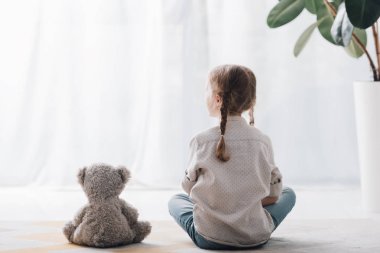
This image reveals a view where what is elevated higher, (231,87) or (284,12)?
(284,12)

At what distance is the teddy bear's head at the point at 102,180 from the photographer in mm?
2486

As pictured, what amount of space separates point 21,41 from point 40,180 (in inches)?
26.1

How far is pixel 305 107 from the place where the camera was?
14.0 ft

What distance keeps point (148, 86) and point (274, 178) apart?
1838 millimetres

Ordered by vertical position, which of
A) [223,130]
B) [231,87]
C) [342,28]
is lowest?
[223,130]

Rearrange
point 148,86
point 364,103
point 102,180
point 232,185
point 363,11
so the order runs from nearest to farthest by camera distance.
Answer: point 232,185
point 102,180
point 363,11
point 364,103
point 148,86

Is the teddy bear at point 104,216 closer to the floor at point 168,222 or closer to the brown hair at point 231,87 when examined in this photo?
the floor at point 168,222

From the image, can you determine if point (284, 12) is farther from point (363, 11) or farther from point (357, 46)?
point (363, 11)

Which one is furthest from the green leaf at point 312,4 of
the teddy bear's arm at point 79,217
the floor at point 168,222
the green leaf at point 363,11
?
A: the teddy bear's arm at point 79,217

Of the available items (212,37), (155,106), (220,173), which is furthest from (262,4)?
(220,173)

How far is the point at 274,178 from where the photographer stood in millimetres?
2449

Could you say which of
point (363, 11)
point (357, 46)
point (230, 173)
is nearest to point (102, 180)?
point (230, 173)

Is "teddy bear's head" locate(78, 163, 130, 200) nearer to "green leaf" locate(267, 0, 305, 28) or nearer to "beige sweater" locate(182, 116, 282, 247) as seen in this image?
"beige sweater" locate(182, 116, 282, 247)

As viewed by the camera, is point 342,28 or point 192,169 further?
point 342,28
